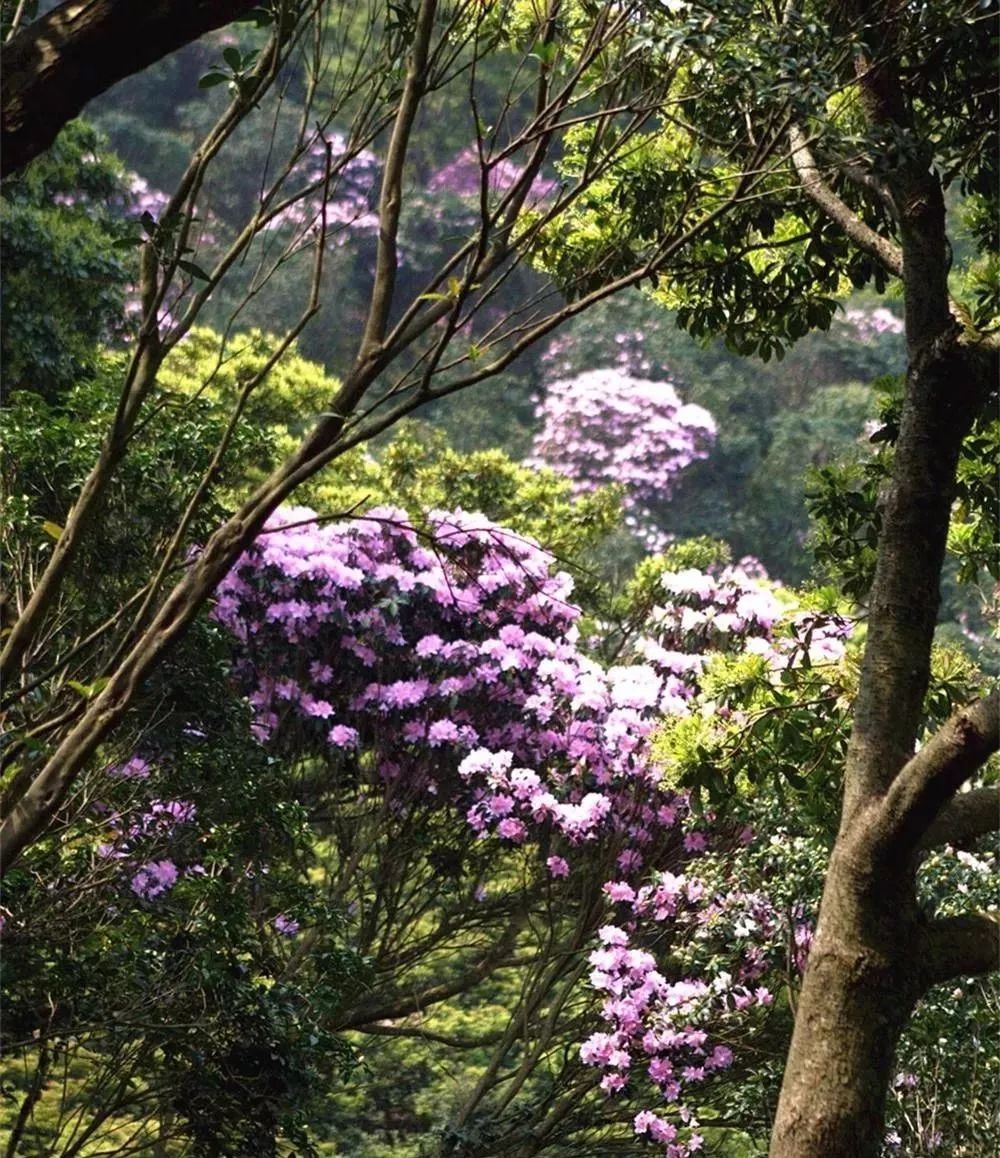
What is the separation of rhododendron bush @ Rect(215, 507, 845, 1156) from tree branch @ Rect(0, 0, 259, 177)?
5054 millimetres

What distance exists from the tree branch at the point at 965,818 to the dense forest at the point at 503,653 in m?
0.01

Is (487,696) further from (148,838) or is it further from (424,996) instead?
(148,838)

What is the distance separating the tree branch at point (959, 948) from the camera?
10.7ft

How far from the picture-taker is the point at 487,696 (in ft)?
24.7

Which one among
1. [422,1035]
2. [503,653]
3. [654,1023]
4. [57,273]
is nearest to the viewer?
[654,1023]

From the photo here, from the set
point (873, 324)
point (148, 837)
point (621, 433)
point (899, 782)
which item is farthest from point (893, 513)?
point (873, 324)

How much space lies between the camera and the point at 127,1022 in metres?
5.00

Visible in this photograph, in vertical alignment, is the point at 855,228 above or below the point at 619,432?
below

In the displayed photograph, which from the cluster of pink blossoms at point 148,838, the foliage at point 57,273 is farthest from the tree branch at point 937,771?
the foliage at point 57,273

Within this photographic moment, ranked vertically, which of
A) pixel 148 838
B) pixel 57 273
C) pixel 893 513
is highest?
pixel 57 273

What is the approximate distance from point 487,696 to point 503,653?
9.0 inches

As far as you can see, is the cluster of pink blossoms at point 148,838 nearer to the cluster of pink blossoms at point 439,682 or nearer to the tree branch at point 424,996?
the cluster of pink blossoms at point 439,682

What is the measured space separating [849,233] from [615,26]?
69.3 inches

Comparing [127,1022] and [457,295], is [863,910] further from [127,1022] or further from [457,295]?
[127,1022]
